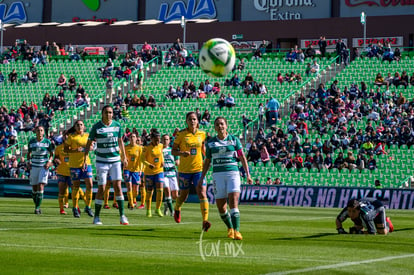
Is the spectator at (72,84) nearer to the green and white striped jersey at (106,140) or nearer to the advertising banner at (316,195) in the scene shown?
the advertising banner at (316,195)

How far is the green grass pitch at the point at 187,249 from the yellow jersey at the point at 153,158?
279 cm

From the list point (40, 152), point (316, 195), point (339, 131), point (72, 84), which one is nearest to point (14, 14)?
point (72, 84)

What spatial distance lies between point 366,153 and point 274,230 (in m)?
19.5

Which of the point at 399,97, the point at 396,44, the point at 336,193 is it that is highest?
the point at 396,44

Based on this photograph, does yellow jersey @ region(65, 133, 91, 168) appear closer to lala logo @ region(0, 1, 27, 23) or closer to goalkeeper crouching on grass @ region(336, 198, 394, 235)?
goalkeeper crouching on grass @ region(336, 198, 394, 235)

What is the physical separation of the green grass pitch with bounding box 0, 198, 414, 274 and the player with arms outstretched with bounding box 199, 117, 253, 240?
0.41m

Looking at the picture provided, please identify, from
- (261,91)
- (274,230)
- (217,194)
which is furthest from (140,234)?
(261,91)

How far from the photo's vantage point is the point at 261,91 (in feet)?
153

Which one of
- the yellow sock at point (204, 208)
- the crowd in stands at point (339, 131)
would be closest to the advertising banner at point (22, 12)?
the crowd in stands at point (339, 131)

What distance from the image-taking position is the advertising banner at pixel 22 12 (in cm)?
7000

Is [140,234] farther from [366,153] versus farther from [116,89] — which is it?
[116,89]

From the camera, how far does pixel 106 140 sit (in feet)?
60.1

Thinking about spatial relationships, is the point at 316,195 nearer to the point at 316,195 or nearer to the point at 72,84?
the point at 316,195

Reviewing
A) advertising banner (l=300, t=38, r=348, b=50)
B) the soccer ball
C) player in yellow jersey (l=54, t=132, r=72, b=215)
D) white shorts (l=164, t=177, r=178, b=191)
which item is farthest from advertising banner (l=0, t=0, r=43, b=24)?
the soccer ball
